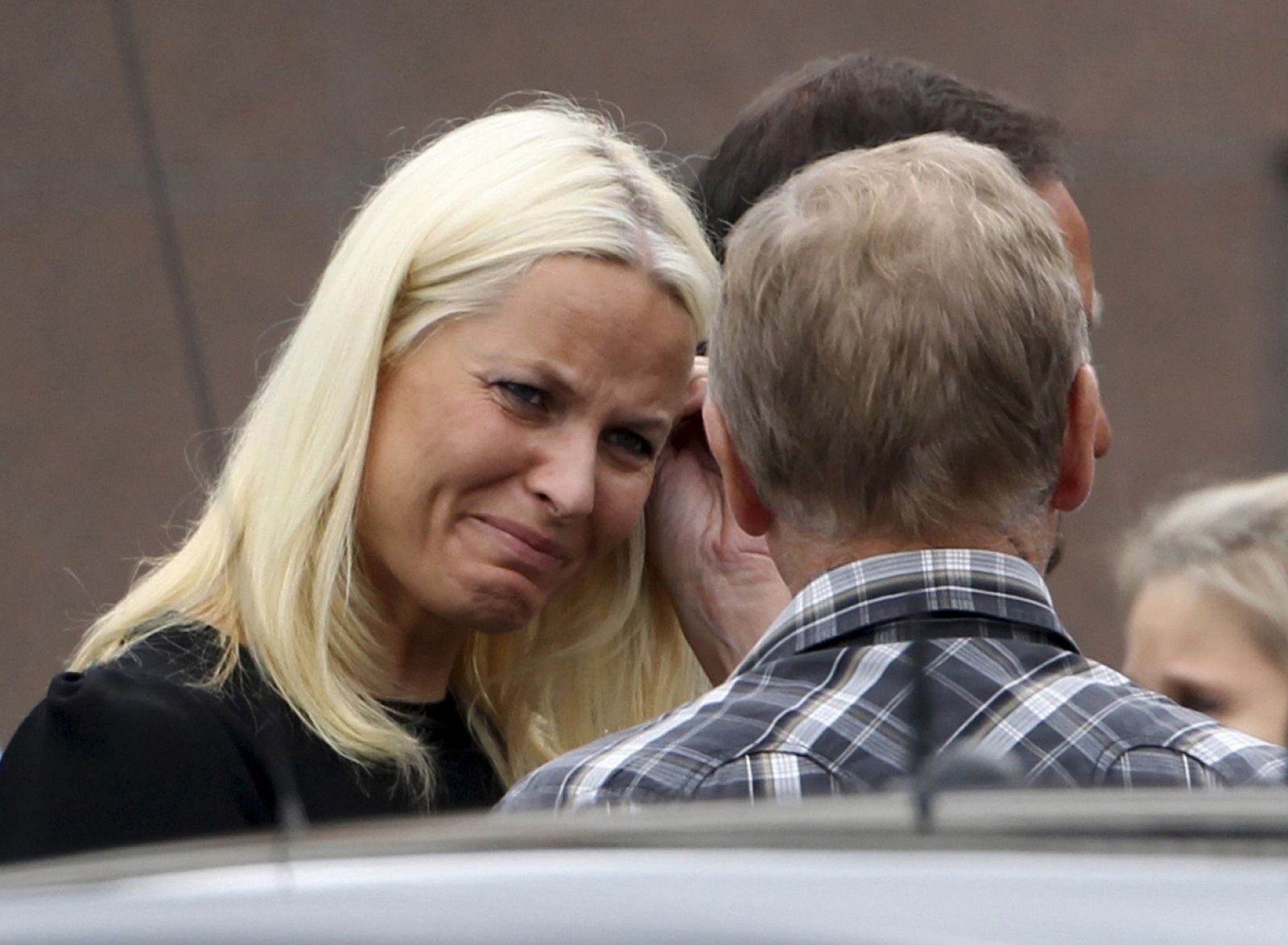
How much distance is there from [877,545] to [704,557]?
977 mm

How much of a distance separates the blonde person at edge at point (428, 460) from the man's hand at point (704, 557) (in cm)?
15

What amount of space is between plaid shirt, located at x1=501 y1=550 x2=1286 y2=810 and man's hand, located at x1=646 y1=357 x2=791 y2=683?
87 centimetres

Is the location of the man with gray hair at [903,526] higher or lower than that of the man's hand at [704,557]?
higher

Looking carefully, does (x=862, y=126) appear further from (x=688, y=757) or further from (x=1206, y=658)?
(x=688, y=757)

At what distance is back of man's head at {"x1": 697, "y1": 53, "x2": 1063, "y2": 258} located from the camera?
9.75 feet

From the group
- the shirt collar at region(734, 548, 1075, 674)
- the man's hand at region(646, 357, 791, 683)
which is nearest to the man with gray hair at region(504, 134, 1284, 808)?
the shirt collar at region(734, 548, 1075, 674)

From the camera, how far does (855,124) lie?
298 centimetres

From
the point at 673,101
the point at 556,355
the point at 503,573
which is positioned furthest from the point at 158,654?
the point at 673,101

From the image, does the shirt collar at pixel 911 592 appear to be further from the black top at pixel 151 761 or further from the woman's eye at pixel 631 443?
the woman's eye at pixel 631 443

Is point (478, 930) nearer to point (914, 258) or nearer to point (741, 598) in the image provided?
point (914, 258)

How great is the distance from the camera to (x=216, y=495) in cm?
251

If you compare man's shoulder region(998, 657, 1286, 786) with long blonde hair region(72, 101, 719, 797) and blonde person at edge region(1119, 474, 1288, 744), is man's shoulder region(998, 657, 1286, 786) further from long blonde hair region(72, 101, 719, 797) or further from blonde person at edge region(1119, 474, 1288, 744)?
blonde person at edge region(1119, 474, 1288, 744)

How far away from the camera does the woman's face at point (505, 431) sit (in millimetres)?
2502

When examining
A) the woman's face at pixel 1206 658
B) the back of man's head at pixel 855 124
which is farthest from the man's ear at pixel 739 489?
the woman's face at pixel 1206 658
